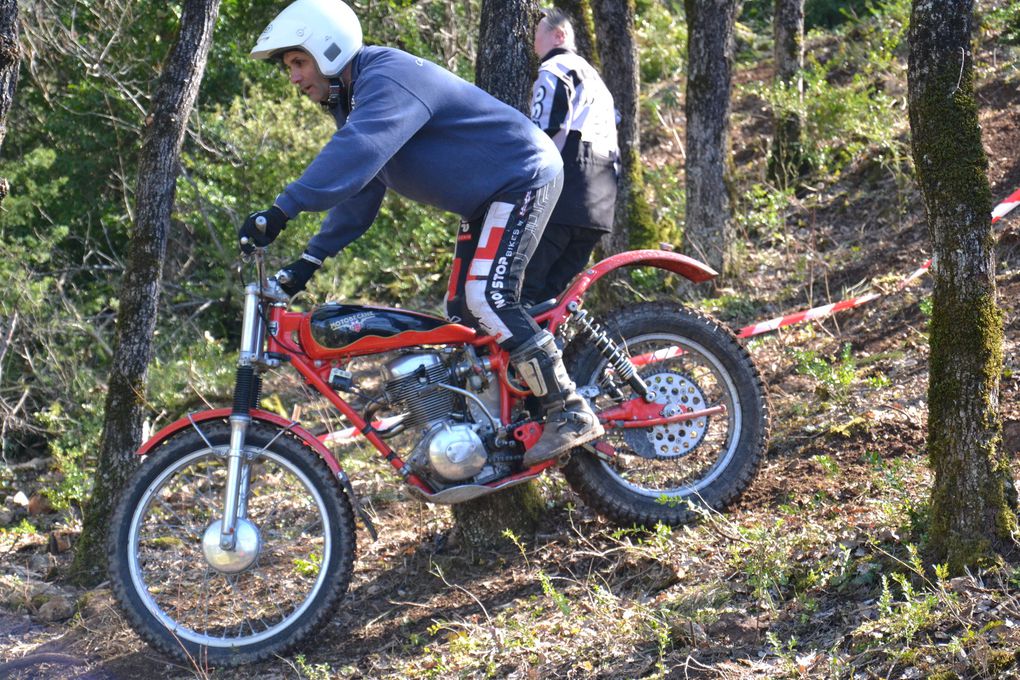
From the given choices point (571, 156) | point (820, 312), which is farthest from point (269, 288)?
point (820, 312)

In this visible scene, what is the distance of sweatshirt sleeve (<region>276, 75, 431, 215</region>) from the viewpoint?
432 centimetres

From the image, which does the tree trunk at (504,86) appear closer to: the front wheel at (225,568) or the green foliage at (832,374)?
the front wheel at (225,568)

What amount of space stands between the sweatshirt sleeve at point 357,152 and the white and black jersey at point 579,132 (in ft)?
3.82

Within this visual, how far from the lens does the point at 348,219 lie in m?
5.06

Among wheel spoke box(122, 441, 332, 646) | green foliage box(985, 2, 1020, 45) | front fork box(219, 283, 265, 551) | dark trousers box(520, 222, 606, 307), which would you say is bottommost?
wheel spoke box(122, 441, 332, 646)

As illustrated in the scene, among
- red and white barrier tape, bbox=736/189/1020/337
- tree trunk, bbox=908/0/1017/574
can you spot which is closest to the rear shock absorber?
tree trunk, bbox=908/0/1017/574

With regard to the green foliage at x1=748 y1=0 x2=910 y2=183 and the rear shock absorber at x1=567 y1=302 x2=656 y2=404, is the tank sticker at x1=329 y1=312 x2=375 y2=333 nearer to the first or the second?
the rear shock absorber at x1=567 y1=302 x2=656 y2=404

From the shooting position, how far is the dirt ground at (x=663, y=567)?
3.94 meters

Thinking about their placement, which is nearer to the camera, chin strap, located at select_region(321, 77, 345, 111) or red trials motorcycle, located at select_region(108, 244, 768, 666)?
red trials motorcycle, located at select_region(108, 244, 768, 666)

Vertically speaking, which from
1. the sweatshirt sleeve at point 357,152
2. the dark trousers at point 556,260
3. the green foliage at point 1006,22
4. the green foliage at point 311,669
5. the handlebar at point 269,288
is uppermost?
the green foliage at point 1006,22

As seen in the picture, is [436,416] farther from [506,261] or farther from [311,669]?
[311,669]

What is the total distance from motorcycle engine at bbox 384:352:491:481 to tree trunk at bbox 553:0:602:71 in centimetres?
519

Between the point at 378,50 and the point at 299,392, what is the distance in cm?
531

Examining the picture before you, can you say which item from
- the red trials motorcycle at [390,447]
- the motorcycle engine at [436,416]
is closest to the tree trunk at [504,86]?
the red trials motorcycle at [390,447]
